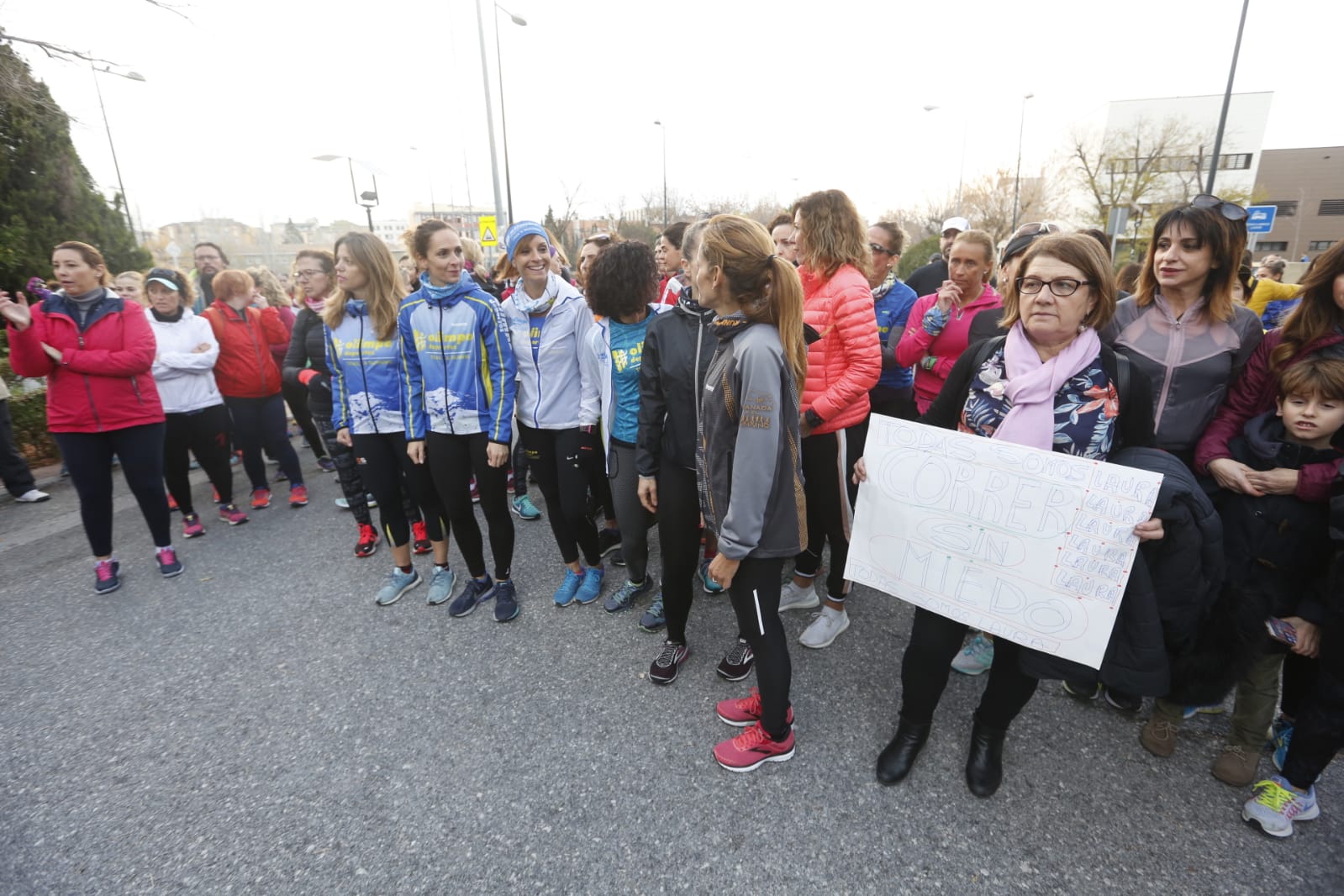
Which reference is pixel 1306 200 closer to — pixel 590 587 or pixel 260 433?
pixel 590 587

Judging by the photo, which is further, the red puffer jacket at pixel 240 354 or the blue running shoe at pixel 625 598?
the red puffer jacket at pixel 240 354

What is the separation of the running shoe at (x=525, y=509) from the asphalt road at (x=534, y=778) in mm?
1516

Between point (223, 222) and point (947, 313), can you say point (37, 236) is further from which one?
point (223, 222)

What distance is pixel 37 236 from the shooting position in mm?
10047

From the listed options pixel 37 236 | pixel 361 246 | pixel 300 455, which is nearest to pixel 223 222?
pixel 37 236

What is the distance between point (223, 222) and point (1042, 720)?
77541 millimetres

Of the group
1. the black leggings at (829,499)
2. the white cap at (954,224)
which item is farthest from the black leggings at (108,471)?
the white cap at (954,224)

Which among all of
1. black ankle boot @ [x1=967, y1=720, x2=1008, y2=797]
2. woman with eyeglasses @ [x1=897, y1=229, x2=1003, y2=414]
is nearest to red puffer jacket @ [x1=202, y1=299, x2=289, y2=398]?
woman with eyeglasses @ [x1=897, y1=229, x2=1003, y2=414]

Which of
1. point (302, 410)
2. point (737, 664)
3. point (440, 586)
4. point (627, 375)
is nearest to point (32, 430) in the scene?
point (302, 410)

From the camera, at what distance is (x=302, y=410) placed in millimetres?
6309

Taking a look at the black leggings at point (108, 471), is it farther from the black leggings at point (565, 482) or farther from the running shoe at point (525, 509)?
the black leggings at point (565, 482)

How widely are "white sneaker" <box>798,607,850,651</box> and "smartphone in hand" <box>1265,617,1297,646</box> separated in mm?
1695

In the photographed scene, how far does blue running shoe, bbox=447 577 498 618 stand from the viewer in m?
3.64

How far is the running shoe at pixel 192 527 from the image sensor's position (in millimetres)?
4879
